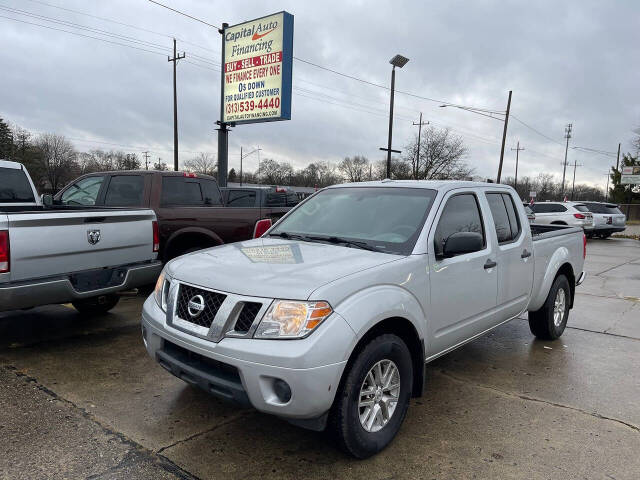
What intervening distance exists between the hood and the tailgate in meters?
1.52

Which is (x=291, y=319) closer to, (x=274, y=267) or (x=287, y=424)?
(x=274, y=267)

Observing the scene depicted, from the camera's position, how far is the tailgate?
392 centimetres

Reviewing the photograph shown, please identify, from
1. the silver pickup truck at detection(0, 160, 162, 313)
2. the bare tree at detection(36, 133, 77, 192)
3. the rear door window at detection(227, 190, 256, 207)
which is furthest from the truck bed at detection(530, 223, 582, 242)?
the bare tree at detection(36, 133, 77, 192)

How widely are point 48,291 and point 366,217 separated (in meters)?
2.85

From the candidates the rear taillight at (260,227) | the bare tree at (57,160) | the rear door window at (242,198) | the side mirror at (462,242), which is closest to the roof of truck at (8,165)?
the rear taillight at (260,227)

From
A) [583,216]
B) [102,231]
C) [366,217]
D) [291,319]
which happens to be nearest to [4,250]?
[102,231]

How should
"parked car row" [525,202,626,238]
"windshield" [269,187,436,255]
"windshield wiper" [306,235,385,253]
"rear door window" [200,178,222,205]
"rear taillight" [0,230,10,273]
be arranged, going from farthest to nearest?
"parked car row" [525,202,626,238] < "rear door window" [200,178,222,205] < "rear taillight" [0,230,10,273] < "windshield" [269,187,436,255] < "windshield wiper" [306,235,385,253]

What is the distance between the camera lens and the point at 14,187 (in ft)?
20.4

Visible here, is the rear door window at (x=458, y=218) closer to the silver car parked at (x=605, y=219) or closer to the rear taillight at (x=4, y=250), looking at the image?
the rear taillight at (x=4, y=250)

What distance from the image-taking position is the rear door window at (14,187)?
6066mm

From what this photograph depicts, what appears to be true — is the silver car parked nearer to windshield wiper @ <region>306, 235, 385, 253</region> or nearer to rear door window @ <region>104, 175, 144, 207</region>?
rear door window @ <region>104, 175, 144, 207</region>

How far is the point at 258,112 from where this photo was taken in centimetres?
1495

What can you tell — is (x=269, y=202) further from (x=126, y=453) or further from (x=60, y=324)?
(x=126, y=453)

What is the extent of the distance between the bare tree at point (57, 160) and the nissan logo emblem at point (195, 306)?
7066 cm
